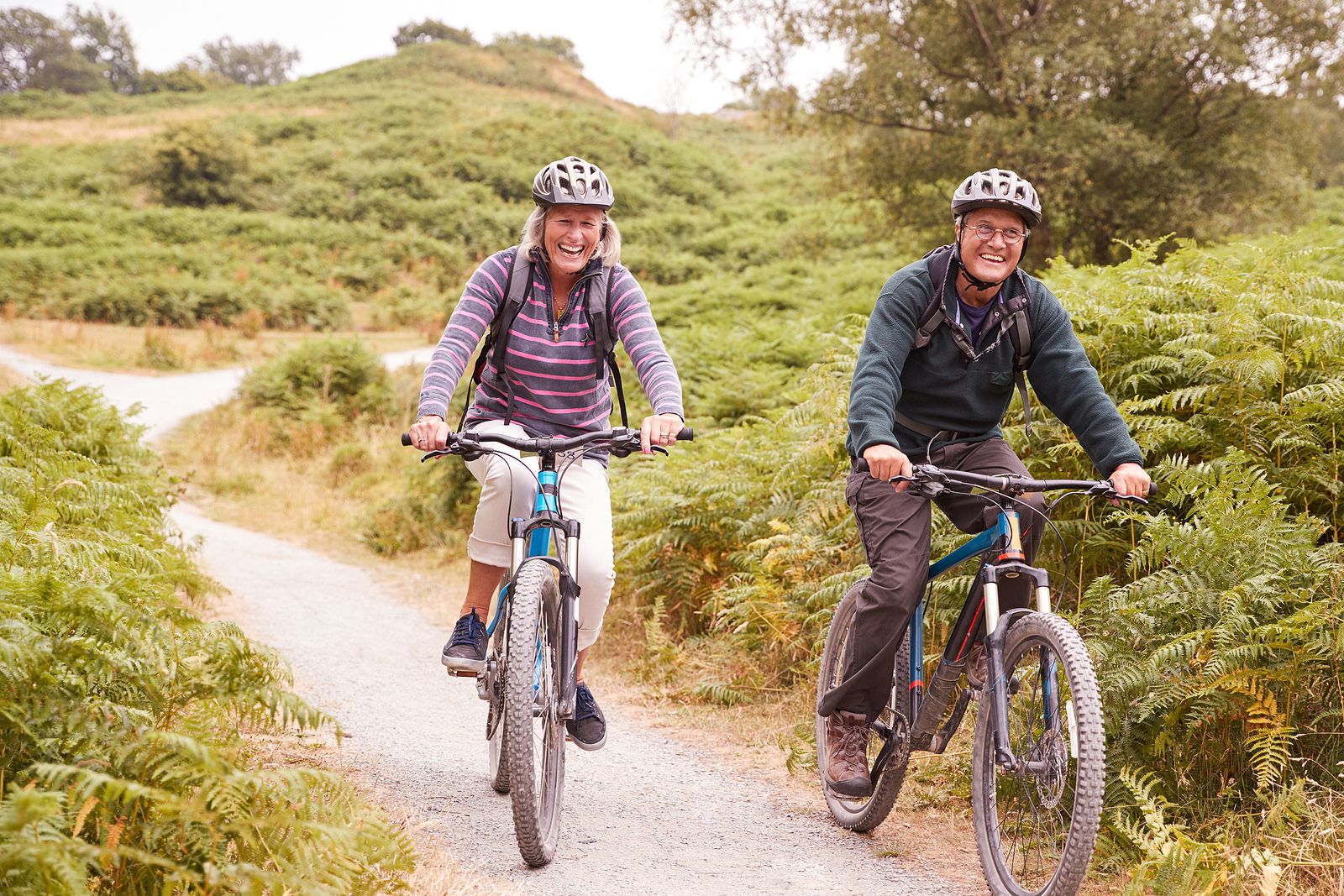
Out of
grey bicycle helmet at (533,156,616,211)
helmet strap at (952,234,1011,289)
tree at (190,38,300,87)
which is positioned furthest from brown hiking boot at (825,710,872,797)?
tree at (190,38,300,87)

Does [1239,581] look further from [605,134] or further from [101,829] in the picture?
[605,134]

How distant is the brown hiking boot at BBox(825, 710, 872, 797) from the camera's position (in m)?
4.36

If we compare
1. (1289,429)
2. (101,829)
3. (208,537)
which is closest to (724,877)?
(101,829)

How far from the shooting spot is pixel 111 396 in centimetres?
1886

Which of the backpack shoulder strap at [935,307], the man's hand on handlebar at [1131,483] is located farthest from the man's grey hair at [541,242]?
the man's hand on handlebar at [1131,483]

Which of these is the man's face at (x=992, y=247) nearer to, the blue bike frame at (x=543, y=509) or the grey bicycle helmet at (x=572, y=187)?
the grey bicycle helmet at (x=572, y=187)

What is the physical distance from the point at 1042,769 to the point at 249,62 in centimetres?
11084

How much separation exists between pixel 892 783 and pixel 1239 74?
15.4m

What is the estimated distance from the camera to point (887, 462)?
3.65 meters

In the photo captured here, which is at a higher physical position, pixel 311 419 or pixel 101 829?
pixel 101 829

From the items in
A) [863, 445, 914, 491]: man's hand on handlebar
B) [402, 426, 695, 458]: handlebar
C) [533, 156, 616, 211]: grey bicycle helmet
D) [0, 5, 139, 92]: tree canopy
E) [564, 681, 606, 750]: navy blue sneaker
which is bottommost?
[564, 681, 606, 750]: navy blue sneaker

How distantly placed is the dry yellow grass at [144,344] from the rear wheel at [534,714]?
17733mm

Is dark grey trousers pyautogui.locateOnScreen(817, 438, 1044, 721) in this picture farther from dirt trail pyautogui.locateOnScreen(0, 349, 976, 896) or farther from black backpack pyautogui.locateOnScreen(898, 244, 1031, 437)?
dirt trail pyautogui.locateOnScreen(0, 349, 976, 896)

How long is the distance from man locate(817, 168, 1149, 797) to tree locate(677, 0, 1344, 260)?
38.3ft
